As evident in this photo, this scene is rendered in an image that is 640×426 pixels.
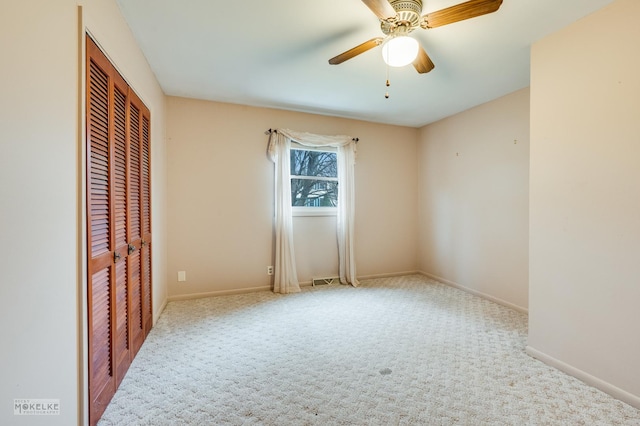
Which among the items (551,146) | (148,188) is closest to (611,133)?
(551,146)

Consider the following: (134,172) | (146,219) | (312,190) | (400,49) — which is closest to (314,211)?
(312,190)

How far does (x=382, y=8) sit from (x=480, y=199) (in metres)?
2.83

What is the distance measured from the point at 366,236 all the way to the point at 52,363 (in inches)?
148

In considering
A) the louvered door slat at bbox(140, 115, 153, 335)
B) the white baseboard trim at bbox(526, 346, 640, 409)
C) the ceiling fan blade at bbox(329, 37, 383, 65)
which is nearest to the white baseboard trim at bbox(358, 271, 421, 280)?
the white baseboard trim at bbox(526, 346, 640, 409)

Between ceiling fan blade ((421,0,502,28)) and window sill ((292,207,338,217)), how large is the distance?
2699 mm

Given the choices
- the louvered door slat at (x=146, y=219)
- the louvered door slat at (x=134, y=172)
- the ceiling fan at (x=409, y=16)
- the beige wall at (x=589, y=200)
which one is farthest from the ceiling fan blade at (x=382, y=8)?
the louvered door slat at (x=146, y=219)

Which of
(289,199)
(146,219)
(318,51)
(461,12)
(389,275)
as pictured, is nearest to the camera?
(461,12)

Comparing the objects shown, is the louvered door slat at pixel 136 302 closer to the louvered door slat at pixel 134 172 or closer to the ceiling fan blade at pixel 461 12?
the louvered door slat at pixel 134 172

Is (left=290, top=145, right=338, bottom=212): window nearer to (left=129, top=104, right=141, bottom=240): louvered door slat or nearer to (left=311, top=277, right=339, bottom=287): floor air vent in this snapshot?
(left=311, top=277, right=339, bottom=287): floor air vent

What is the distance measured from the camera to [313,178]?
410 centimetres

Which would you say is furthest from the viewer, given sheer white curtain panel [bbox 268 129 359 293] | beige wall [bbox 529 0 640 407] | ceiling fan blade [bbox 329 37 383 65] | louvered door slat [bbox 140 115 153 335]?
sheer white curtain panel [bbox 268 129 359 293]

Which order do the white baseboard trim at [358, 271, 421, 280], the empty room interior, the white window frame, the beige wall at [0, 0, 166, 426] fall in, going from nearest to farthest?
the beige wall at [0, 0, 166, 426], the empty room interior, the white window frame, the white baseboard trim at [358, 271, 421, 280]

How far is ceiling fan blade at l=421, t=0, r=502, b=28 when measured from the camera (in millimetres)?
1407

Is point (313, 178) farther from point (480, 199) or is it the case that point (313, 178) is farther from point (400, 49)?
point (400, 49)
